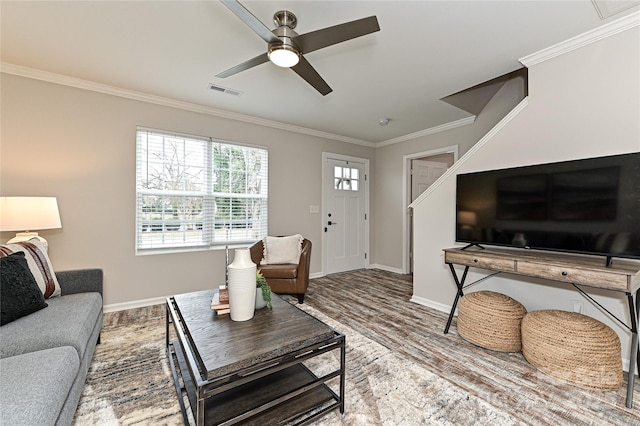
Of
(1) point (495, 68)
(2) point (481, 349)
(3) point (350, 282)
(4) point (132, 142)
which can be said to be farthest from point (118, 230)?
(1) point (495, 68)

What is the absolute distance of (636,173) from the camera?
1.75 m

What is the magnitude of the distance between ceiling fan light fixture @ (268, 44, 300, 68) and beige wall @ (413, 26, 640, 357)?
6.90 feet

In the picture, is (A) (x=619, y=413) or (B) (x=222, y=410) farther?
(A) (x=619, y=413)

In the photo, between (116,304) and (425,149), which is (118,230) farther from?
(425,149)

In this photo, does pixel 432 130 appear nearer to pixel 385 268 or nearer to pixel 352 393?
pixel 385 268

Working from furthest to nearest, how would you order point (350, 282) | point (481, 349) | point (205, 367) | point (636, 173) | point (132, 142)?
point (350, 282), point (132, 142), point (481, 349), point (636, 173), point (205, 367)

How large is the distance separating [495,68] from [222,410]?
357 cm

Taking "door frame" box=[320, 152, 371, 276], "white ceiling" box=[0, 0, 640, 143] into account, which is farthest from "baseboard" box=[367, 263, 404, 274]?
"white ceiling" box=[0, 0, 640, 143]

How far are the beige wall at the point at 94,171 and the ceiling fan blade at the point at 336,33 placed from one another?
8.05 feet

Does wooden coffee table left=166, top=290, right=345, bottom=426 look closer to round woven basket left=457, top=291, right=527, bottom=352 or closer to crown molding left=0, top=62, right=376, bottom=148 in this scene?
round woven basket left=457, top=291, right=527, bottom=352

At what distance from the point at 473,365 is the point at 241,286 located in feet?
6.08

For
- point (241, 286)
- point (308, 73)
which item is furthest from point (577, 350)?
A: point (308, 73)

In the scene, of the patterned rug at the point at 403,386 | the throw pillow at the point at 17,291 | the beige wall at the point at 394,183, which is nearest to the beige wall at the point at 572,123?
the patterned rug at the point at 403,386

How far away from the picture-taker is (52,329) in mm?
1552
